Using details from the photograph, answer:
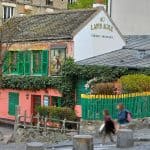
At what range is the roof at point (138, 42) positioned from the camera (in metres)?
37.8

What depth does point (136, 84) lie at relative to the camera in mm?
28031

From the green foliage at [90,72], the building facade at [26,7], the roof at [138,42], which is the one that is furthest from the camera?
the building facade at [26,7]

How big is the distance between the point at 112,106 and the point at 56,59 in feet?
33.0

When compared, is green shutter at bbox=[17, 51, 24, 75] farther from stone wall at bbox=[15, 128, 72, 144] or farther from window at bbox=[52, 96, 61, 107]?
stone wall at bbox=[15, 128, 72, 144]

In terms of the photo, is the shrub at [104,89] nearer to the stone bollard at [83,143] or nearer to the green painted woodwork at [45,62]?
the stone bollard at [83,143]

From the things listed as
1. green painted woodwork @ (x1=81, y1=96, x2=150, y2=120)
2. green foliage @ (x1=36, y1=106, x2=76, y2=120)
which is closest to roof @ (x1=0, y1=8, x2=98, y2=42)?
green foliage @ (x1=36, y1=106, x2=76, y2=120)

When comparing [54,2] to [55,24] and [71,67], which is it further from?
[71,67]

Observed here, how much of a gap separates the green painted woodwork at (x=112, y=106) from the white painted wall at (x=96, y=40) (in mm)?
Result: 8667

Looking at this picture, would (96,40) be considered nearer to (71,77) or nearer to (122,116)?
(71,77)

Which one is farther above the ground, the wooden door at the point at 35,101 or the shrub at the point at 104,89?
the shrub at the point at 104,89

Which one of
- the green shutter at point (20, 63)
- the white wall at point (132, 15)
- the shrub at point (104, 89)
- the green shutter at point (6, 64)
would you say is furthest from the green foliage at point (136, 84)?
the green shutter at point (6, 64)

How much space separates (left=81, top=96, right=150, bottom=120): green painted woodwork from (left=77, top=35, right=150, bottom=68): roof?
201 inches

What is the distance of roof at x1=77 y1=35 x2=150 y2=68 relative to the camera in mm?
33562

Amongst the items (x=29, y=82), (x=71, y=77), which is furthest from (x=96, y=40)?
(x=29, y=82)
